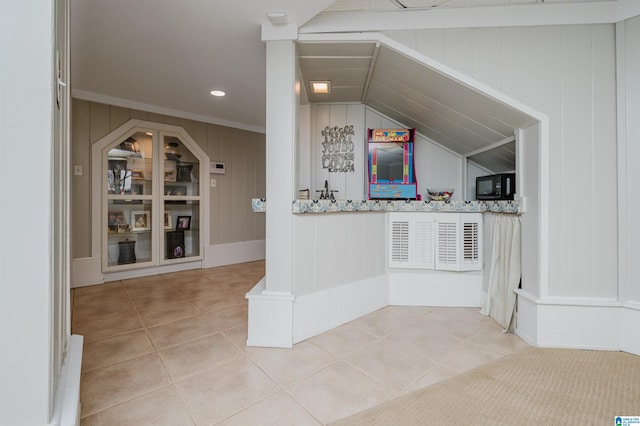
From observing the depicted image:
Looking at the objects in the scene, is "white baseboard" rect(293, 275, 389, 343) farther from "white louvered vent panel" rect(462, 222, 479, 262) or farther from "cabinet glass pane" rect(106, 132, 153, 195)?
"cabinet glass pane" rect(106, 132, 153, 195)

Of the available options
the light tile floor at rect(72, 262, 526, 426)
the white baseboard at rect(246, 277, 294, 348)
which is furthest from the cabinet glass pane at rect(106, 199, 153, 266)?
the white baseboard at rect(246, 277, 294, 348)

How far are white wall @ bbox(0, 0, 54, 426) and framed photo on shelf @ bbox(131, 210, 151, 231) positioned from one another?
3414mm

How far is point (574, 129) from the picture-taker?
1.77 metres

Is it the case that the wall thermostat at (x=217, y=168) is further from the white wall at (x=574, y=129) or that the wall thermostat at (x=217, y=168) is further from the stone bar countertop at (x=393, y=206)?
the white wall at (x=574, y=129)

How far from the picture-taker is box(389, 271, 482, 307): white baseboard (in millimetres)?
2459

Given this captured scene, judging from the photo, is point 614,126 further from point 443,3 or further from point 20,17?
point 20,17

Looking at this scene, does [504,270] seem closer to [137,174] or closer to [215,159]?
[215,159]

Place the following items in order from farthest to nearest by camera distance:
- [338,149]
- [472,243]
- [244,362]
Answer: [338,149]
[472,243]
[244,362]

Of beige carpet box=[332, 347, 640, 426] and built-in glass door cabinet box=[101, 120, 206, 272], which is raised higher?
built-in glass door cabinet box=[101, 120, 206, 272]

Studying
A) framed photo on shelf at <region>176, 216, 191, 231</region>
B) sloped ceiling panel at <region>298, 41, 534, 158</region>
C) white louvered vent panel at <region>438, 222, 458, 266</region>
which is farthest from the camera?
framed photo on shelf at <region>176, 216, 191, 231</region>

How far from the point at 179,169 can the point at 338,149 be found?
235 centimetres

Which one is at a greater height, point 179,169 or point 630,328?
point 179,169

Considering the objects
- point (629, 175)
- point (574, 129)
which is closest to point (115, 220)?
point (574, 129)

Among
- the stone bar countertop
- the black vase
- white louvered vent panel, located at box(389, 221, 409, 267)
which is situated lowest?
the black vase
